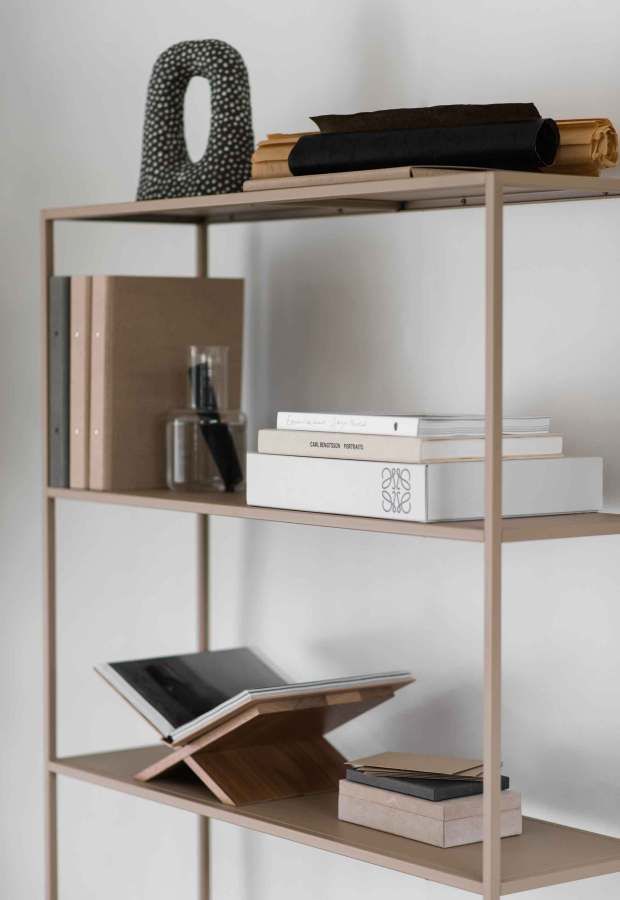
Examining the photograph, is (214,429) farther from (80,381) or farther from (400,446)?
(400,446)

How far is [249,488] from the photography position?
1668 mm

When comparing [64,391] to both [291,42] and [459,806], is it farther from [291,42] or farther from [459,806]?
[459,806]

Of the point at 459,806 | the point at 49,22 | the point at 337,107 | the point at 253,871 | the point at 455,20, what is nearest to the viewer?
the point at 459,806

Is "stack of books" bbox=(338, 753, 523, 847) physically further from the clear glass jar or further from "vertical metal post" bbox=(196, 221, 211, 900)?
"vertical metal post" bbox=(196, 221, 211, 900)

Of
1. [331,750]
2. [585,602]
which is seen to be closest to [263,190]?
[585,602]

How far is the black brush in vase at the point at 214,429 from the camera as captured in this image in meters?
1.94

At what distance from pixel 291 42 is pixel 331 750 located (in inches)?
40.4

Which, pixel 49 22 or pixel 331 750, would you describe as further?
pixel 49 22

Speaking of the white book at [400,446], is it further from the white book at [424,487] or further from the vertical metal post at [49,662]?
the vertical metal post at [49,662]

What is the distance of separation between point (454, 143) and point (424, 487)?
0.35 m

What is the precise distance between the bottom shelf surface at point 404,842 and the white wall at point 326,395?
5.2 inches

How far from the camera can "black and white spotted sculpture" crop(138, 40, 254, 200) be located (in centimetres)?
187

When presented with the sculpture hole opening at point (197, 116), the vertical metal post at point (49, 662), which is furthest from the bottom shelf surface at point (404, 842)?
the sculpture hole opening at point (197, 116)

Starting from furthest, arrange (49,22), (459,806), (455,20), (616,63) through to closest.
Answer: (49,22) < (455,20) < (616,63) < (459,806)
